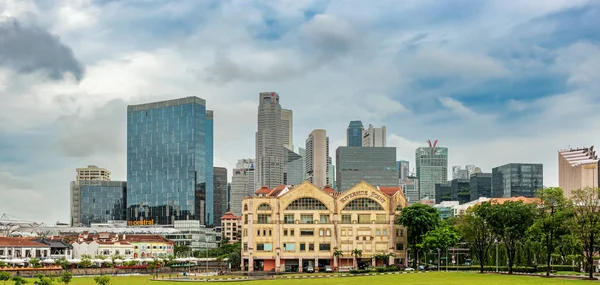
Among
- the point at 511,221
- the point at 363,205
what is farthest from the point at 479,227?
the point at 363,205

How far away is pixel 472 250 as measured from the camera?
589 feet

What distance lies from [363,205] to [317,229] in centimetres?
1288

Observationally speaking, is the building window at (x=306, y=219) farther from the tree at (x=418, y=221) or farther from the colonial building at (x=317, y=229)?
the tree at (x=418, y=221)

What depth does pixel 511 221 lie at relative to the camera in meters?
135

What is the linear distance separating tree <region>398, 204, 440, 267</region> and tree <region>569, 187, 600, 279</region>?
64.9 metres

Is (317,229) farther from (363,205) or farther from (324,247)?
(363,205)

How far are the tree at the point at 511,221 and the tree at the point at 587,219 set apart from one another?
19.1m

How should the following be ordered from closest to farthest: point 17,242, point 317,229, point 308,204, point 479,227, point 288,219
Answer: point 479,227
point 17,242
point 288,219
point 317,229
point 308,204

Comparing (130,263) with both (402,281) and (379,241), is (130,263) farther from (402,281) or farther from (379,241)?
(402,281)

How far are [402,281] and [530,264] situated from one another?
46712 millimetres

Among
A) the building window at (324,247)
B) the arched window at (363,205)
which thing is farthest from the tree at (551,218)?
the building window at (324,247)

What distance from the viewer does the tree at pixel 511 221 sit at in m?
134

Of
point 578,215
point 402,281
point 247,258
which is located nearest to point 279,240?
point 247,258

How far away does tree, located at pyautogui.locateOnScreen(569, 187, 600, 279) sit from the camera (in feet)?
359
